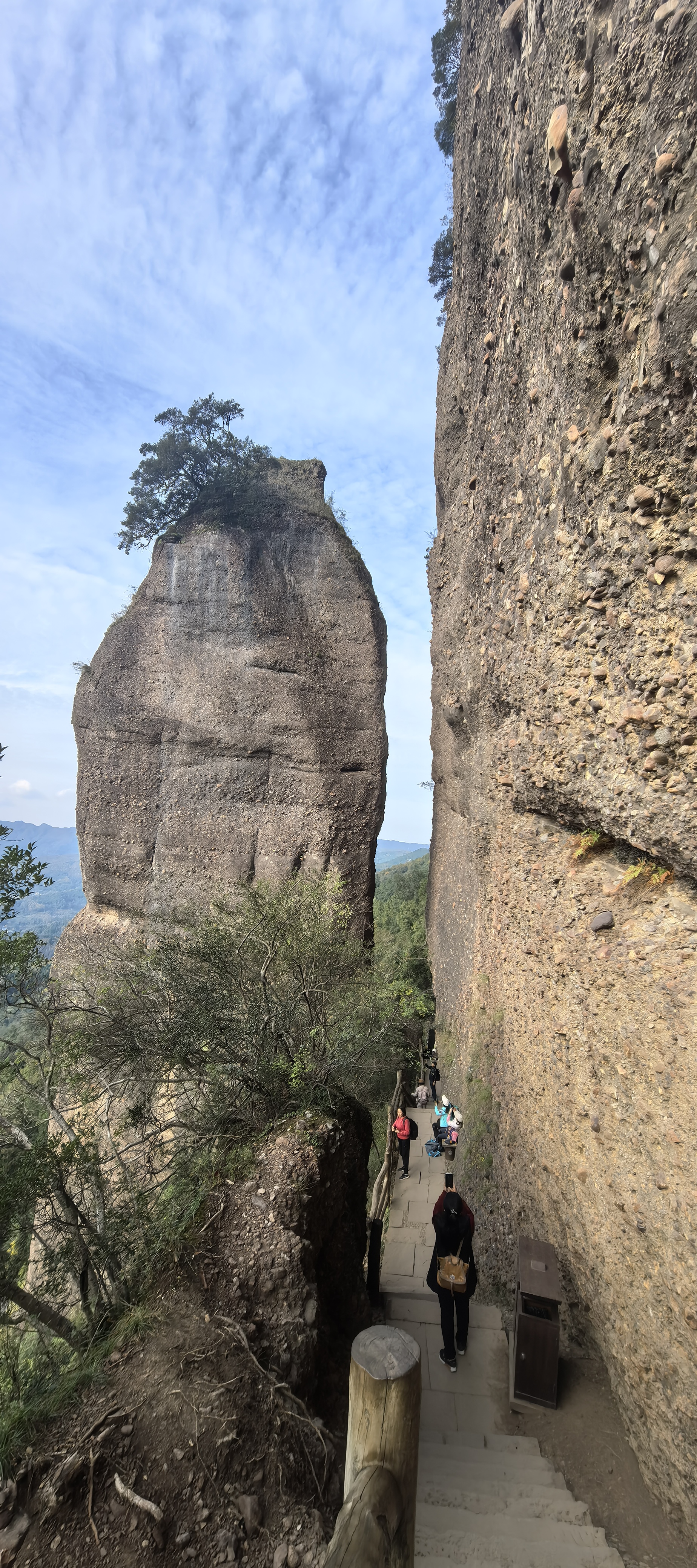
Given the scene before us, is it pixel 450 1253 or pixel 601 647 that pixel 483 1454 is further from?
pixel 601 647

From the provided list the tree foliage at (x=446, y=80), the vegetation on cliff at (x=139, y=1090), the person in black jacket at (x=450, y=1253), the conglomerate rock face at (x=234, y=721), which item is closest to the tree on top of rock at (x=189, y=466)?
the conglomerate rock face at (x=234, y=721)

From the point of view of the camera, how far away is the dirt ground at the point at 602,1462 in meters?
3.08

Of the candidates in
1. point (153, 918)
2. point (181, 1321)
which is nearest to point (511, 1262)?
point (181, 1321)

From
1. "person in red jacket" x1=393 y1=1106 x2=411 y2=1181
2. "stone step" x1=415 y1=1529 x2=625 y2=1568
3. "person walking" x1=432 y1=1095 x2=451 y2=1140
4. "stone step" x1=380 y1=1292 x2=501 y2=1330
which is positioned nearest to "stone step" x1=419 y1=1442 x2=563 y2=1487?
"stone step" x1=415 y1=1529 x2=625 y2=1568

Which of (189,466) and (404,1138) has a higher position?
(189,466)

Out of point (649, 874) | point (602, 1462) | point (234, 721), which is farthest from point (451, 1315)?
point (234, 721)

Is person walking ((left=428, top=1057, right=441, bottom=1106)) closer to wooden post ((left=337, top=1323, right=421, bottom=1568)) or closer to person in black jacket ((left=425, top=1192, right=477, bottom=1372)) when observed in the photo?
person in black jacket ((left=425, top=1192, right=477, bottom=1372))

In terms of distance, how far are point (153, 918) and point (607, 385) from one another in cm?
1144

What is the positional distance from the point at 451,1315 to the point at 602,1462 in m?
1.09

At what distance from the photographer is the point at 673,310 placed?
9.43 ft

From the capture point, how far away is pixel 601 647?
159 inches

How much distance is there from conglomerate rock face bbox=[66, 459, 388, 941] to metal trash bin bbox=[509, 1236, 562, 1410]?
29.3ft

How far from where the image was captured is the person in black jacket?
4289mm

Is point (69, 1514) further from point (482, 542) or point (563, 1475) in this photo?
point (482, 542)
